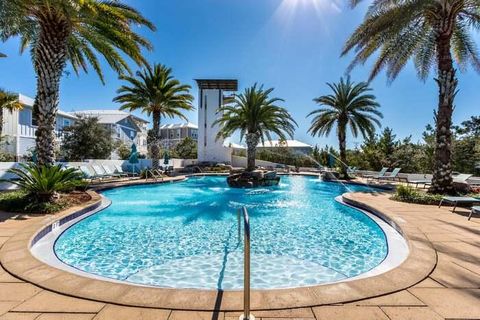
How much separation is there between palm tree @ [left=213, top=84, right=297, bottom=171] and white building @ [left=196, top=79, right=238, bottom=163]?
12.4 metres

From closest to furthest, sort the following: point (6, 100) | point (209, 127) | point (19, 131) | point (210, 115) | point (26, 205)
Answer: point (26, 205) < point (6, 100) < point (19, 131) < point (210, 115) < point (209, 127)

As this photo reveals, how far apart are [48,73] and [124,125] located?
38.5 m

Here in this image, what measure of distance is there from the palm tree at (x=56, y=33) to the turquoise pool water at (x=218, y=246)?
13.1ft

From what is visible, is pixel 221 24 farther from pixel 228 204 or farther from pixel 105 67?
pixel 228 204

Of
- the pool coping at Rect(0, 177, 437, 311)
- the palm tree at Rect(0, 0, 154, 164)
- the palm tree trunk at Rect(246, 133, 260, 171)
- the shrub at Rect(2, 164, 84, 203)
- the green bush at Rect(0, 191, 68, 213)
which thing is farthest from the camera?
the palm tree trunk at Rect(246, 133, 260, 171)

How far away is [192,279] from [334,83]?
69.3 feet

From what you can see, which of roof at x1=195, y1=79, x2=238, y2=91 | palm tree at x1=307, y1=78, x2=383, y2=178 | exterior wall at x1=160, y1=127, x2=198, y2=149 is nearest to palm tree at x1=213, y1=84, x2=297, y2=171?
palm tree at x1=307, y1=78, x2=383, y2=178

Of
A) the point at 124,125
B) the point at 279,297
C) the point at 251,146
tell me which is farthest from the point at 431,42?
the point at 124,125

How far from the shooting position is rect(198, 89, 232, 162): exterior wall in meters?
33.7

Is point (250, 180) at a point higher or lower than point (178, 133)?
lower

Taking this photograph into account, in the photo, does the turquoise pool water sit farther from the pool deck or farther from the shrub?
the shrub

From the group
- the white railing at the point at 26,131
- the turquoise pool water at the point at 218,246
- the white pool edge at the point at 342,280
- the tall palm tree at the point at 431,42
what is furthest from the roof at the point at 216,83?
the white pool edge at the point at 342,280

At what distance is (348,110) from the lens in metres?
22.4

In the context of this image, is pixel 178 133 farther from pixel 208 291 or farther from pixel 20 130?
pixel 208 291
